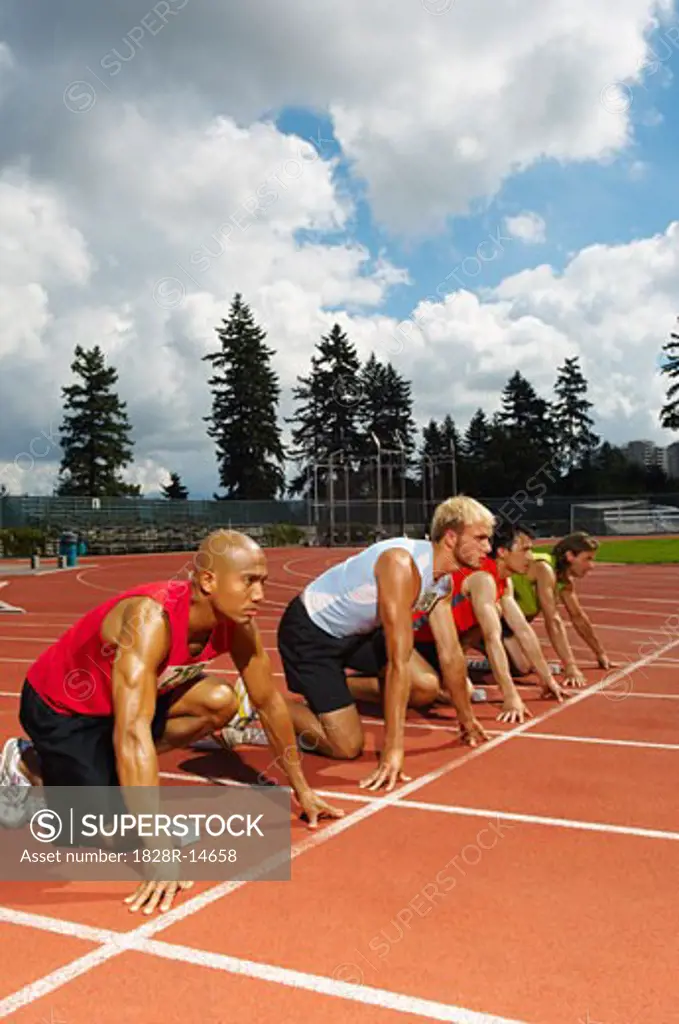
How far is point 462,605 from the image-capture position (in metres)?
6.84

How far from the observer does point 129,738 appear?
3.30 m

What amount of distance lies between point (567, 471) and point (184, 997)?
78.2 metres

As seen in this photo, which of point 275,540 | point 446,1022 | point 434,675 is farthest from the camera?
point 275,540

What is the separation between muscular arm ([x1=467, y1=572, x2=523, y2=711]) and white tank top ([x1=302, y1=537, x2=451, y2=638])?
3.06 ft

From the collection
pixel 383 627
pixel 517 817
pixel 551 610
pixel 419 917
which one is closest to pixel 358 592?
pixel 383 627

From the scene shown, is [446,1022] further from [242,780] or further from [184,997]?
[242,780]

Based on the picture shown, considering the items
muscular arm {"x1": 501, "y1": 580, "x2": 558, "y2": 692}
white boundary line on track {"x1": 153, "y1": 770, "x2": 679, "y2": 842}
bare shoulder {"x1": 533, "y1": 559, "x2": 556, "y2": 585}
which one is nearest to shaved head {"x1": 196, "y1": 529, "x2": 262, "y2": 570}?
white boundary line on track {"x1": 153, "y1": 770, "x2": 679, "y2": 842}

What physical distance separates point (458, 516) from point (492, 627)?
183 cm

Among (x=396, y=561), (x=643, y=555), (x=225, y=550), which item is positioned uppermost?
(x=225, y=550)

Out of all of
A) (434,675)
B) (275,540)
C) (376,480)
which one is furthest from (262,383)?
(434,675)

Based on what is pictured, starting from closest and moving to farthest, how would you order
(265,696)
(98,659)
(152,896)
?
(152,896), (98,659), (265,696)

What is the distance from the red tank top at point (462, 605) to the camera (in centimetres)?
664

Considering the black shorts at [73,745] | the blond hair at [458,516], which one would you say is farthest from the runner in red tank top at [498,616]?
the black shorts at [73,745]

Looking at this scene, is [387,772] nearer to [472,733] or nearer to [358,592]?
[358,592]
